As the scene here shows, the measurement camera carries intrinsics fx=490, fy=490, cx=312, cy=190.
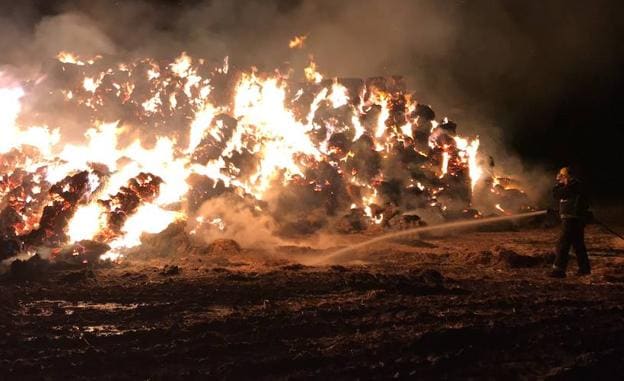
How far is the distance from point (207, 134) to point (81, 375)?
11310 mm

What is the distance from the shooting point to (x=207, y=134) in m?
15.5

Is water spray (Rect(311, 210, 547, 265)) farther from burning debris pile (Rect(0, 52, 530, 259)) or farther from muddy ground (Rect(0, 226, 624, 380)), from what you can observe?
muddy ground (Rect(0, 226, 624, 380))

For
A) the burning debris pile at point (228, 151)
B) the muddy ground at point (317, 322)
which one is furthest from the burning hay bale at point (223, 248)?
the muddy ground at point (317, 322)

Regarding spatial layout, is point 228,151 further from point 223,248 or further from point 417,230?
point 417,230

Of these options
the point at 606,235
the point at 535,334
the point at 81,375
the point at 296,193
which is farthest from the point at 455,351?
the point at 296,193

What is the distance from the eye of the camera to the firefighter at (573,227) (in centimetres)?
840

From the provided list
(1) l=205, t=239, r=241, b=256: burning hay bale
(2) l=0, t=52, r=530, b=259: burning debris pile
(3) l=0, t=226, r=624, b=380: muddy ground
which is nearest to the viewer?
(3) l=0, t=226, r=624, b=380: muddy ground

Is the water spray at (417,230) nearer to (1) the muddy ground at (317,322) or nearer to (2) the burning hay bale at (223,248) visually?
(1) the muddy ground at (317,322)

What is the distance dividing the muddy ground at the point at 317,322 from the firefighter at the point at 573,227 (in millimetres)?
343

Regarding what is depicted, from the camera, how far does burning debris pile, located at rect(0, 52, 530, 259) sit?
1298 cm

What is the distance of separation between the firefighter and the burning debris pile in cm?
564

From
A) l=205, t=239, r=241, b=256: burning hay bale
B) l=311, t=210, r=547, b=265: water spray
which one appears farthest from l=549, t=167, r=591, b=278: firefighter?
l=205, t=239, r=241, b=256: burning hay bale

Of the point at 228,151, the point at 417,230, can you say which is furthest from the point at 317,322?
the point at 228,151

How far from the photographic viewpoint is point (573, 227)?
27.9ft
